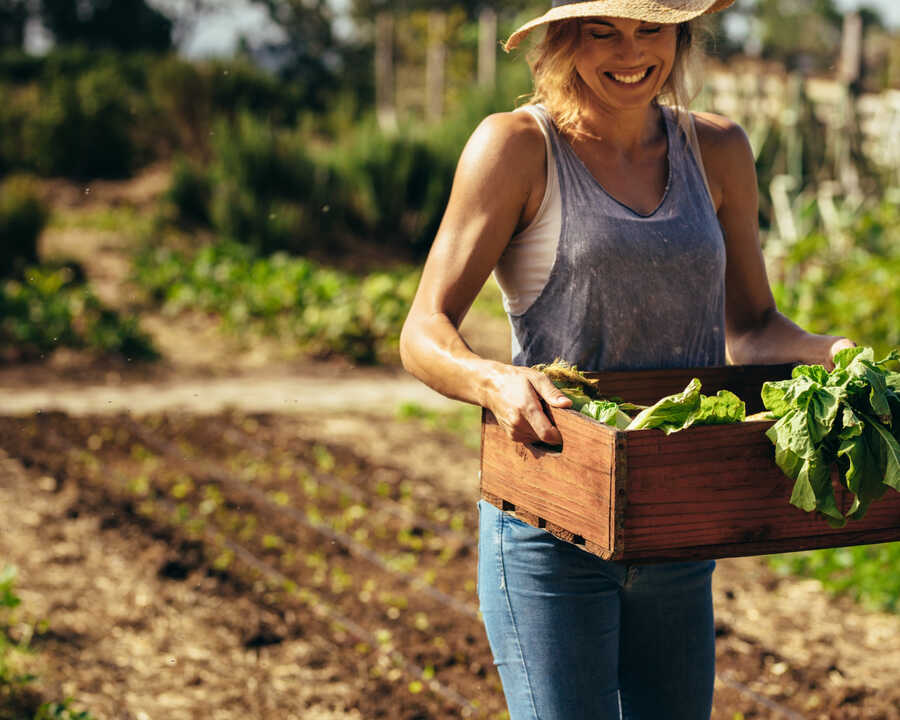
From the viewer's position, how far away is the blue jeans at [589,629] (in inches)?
78.2

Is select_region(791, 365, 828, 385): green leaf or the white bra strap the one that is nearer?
select_region(791, 365, 828, 385): green leaf

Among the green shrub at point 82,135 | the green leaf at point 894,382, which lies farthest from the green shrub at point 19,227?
the green leaf at point 894,382

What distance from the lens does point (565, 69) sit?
2105 millimetres

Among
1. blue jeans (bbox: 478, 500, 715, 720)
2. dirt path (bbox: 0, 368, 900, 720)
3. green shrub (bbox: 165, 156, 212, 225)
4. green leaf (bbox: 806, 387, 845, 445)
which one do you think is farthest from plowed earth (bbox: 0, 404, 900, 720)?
green shrub (bbox: 165, 156, 212, 225)

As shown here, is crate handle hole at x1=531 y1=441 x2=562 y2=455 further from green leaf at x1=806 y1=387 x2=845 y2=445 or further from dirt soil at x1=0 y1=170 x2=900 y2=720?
dirt soil at x1=0 y1=170 x2=900 y2=720

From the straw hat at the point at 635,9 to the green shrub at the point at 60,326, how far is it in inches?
267

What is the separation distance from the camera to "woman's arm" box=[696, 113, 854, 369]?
2.27 meters

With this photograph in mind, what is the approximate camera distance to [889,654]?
4223 mm

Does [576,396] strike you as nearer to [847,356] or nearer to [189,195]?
[847,356]

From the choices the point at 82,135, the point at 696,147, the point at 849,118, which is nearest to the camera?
the point at 696,147

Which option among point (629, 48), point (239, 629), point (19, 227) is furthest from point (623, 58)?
point (19, 227)

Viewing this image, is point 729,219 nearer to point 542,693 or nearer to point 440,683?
point 542,693

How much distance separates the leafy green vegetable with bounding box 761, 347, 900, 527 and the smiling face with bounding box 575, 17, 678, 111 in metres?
0.60

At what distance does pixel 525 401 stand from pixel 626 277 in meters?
0.41
